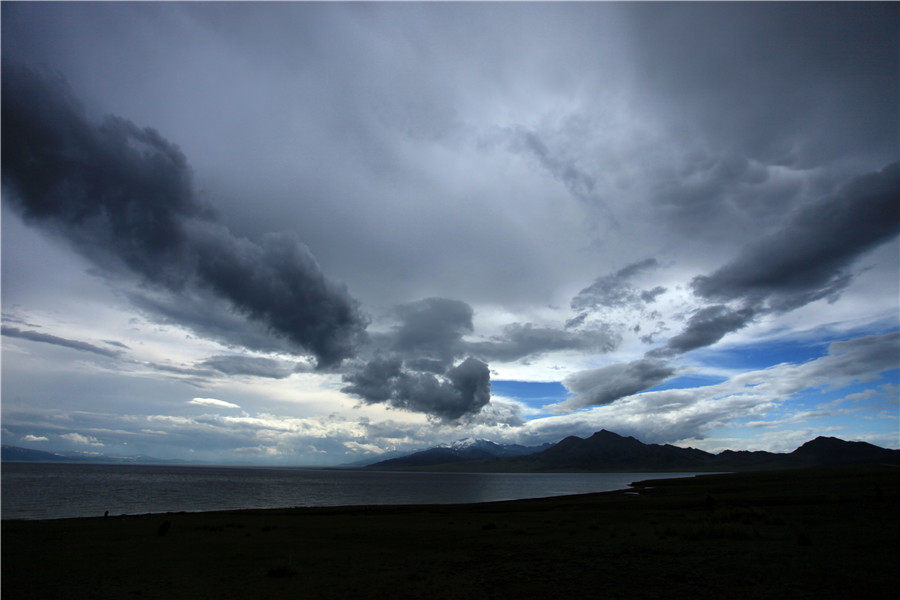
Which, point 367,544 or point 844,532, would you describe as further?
point 367,544

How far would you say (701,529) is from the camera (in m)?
24.9

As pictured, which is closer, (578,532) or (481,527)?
(578,532)

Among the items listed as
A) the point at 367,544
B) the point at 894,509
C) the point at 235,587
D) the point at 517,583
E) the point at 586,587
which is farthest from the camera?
the point at 894,509

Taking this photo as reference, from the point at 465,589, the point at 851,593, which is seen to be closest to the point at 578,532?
the point at 465,589

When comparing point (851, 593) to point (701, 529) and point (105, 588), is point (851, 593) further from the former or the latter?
point (105, 588)

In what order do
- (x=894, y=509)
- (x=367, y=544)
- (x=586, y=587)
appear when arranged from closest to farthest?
(x=586, y=587) → (x=367, y=544) → (x=894, y=509)

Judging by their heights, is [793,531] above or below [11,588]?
above

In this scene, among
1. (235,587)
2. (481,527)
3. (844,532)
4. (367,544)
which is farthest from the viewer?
(481,527)

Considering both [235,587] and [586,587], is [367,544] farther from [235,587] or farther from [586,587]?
[586,587]

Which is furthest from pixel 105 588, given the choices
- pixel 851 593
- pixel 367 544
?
pixel 851 593

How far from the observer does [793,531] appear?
2439cm

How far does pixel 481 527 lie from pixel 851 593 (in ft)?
85.4

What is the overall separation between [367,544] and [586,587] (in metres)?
17.6

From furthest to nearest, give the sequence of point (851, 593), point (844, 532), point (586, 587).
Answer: point (844, 532), point (586, 587), point (851, 593)
